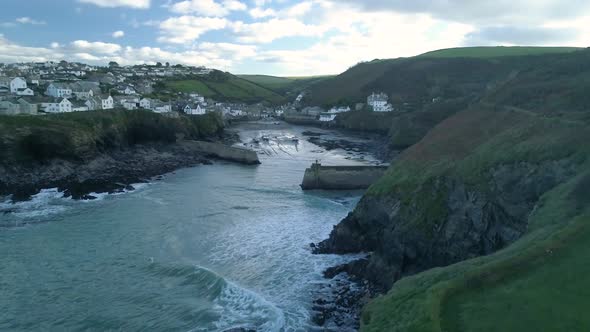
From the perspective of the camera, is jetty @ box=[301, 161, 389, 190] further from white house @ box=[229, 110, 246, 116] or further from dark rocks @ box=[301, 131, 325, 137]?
white house @ box=[229, 110, 246, 116]

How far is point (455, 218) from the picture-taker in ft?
76.9

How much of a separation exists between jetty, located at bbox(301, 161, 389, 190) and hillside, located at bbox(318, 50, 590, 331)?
11338 millimetres

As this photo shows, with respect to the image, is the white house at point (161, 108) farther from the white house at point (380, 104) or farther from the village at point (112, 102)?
the white house at point (380, 104)

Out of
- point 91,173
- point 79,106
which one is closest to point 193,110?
point 79,106

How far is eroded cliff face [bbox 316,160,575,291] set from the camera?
68.8 ft

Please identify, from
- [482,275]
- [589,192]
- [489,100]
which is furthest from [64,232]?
[489,100]

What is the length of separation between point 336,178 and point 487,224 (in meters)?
28.0

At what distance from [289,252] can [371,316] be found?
1532 cm

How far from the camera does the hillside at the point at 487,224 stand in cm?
1202

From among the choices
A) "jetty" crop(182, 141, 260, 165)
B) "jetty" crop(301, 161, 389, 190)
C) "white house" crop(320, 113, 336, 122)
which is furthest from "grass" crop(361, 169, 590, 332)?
"white house" crop(320, 113, 336, 122)

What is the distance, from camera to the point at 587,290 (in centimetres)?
1160

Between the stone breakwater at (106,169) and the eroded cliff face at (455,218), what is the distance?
96.1 ft

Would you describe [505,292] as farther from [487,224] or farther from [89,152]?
[89,152]

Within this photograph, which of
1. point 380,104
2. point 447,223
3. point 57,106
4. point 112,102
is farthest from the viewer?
point 380,104
